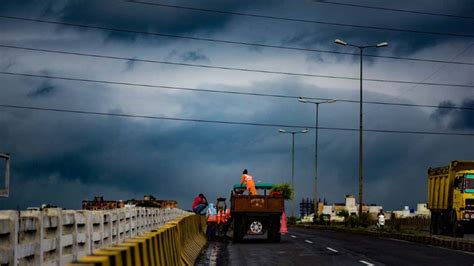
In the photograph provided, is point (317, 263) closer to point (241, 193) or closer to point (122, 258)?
point (241, 193)

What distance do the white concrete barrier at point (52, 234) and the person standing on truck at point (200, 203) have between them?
13202 millimetres

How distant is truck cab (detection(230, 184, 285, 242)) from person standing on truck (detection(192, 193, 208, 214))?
177 inches

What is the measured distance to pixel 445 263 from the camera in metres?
17.6

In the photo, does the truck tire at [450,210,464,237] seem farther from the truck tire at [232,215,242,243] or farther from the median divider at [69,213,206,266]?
the median divider at [69,213,206,266]

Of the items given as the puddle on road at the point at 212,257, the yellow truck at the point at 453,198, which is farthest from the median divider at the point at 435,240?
the puddle on road at the point at 212,257

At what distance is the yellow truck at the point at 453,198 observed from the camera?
1277 inches

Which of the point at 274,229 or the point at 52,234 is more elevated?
the point at 52,234

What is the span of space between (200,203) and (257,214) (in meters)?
5.57

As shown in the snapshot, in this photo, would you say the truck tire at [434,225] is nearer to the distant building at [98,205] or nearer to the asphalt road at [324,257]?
the asphalt road at [324,257]

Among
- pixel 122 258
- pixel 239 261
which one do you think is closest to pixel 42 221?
pixel 122 258

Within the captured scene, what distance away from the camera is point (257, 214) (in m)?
27.0

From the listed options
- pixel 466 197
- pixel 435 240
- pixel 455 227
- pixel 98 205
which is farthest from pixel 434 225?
pixel 98 205

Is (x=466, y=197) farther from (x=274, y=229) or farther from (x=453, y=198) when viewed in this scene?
(x=274, y=229)

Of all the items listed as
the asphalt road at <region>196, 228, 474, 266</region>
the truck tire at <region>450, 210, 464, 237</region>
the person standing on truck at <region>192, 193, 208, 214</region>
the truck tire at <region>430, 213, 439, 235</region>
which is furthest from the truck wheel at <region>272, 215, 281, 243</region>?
the truck tire at <region>430, 213, 439, 235</region>
